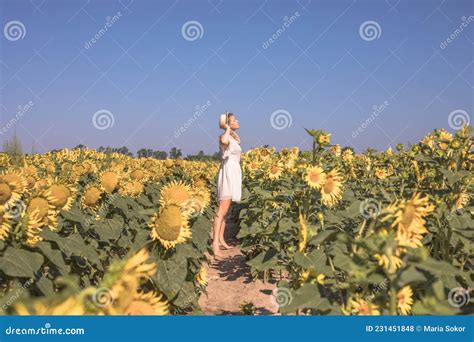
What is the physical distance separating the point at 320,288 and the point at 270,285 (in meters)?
3.83

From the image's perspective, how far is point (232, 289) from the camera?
19.0 ft

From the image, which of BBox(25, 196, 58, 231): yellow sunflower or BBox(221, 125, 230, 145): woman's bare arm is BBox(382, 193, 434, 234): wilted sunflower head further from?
BBox(221, 125, 230, 145): woman's bare arm

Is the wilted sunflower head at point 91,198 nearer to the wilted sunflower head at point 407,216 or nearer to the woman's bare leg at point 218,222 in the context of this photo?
the wilted sunflower head at point 407,216

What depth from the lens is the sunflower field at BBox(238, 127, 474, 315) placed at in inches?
78.6

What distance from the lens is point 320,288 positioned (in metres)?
2.21

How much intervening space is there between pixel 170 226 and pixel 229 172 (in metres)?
4.50

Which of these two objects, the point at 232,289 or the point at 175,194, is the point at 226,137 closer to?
the point at 232,289

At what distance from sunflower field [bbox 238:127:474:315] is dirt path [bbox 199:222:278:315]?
10.0 inches

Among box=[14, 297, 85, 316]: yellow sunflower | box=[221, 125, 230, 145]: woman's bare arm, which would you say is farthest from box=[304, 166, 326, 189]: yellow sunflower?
box=[221, 125, 230, 145]: woman's bare arm

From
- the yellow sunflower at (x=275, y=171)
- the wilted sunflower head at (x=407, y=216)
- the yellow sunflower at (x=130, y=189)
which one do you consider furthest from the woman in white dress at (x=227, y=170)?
the wilted sunflower head at (x=407, y=216)

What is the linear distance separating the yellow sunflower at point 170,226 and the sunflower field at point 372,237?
76 cm

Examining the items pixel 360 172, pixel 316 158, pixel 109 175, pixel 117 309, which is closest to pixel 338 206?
pixel 316 158

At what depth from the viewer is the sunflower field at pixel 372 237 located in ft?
6.55

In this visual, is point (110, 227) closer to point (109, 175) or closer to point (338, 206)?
point (109, 175)
